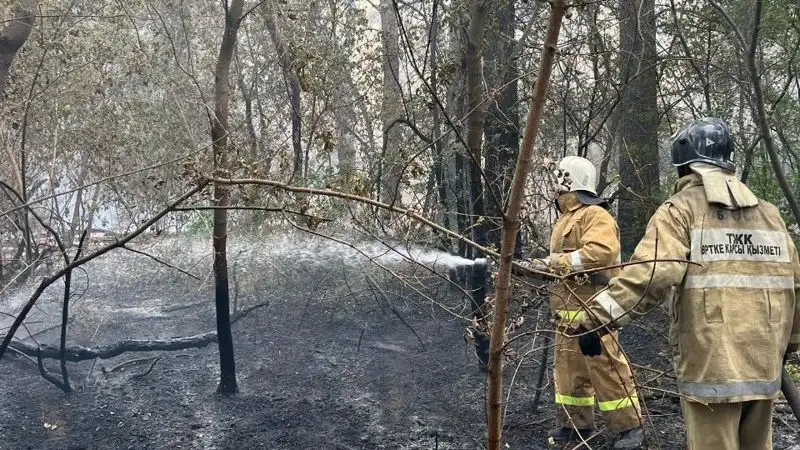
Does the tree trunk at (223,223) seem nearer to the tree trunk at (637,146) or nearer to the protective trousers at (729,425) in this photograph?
the protective trousers at (729,425)

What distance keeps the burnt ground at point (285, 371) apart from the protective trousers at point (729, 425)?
335 mm

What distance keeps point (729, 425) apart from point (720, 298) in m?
0.54

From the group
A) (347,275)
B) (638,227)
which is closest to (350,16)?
(347,275)

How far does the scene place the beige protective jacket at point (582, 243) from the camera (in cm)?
409

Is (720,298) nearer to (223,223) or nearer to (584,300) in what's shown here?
(584,300)

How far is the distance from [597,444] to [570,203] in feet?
5.00

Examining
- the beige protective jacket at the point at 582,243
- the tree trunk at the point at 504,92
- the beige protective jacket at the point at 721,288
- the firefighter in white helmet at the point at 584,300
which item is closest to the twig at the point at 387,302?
the tree trunk at the point at 504,92

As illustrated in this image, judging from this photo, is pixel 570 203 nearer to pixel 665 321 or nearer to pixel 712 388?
pixel 712 388

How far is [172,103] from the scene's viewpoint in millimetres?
8930

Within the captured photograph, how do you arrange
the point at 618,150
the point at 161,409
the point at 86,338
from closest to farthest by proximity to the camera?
1. the point at 161,409
2. the point at 86,338
3. the point at 618,150

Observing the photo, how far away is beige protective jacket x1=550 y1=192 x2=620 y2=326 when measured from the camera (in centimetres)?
409

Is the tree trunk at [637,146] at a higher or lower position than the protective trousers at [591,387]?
higher

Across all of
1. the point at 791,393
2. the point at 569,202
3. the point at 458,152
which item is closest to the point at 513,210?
the point at 791,393

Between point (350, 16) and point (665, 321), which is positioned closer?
point (665, 321)
